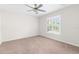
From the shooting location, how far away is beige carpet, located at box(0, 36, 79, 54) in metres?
1.29

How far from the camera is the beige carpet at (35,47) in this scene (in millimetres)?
1292

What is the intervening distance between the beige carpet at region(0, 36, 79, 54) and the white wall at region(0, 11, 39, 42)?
88 millimetres

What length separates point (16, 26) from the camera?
1.37 meters

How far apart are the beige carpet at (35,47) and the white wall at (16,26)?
0.09 metres

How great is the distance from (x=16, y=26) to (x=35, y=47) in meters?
0.47

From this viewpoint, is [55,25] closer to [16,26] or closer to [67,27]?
[67,27]

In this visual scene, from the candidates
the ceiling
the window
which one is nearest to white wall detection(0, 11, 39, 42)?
the ceiling

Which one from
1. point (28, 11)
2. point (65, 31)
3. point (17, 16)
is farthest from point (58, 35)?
point (17, 16)

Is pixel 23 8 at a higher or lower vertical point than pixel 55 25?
higher

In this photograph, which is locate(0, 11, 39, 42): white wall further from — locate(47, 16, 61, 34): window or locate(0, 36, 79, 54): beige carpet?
locate(47, 16, 61, 34): window

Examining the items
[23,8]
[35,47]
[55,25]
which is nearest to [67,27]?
[55,25]

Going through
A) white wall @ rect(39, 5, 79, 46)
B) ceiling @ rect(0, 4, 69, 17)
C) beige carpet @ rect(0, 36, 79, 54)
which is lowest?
beige carpet @ rect(0, 36, 79, 54)

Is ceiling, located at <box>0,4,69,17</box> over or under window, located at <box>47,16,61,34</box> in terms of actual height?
over

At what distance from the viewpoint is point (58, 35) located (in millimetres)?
1437
